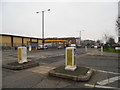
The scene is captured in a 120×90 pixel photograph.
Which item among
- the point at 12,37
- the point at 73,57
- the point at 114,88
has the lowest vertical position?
the point at 114,88

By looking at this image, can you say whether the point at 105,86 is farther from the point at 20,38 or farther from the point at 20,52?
the point at 20,38

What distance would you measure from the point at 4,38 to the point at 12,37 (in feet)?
14.7

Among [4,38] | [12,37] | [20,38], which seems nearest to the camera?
[4,38]

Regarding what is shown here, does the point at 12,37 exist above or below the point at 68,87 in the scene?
above

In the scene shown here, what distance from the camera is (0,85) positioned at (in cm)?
525

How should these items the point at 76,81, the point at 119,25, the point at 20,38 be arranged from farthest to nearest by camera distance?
the point at 20,38, the point at 119,25, the point at 76,81

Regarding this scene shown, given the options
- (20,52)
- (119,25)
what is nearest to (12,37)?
(119,25)

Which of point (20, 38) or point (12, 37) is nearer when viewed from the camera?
point (12, 37)

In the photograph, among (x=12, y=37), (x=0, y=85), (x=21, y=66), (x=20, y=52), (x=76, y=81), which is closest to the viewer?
(x=0, y=85)

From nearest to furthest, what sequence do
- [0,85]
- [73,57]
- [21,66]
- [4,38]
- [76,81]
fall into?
[0,85] < [76,81] < [73,57] < [21,66] < [4,38]

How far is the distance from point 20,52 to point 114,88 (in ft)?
21.4

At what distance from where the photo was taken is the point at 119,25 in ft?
84.3

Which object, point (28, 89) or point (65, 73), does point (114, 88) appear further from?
point (28, 89)

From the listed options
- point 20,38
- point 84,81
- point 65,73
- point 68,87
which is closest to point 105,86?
point 84,81
